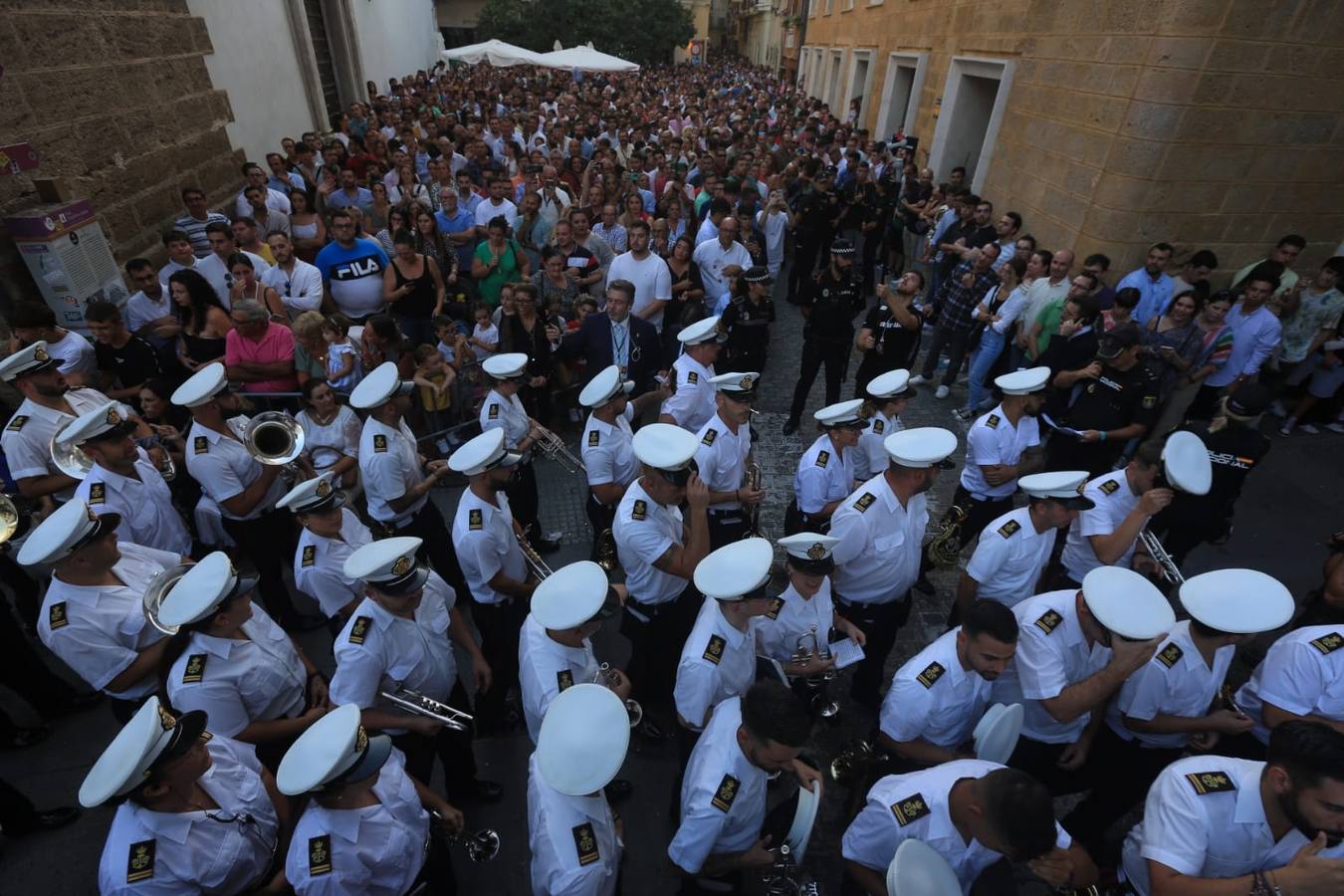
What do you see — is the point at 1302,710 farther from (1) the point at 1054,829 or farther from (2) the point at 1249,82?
(2) the point at 1249,82

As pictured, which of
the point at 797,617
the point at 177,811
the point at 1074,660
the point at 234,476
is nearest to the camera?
the point at 177,811

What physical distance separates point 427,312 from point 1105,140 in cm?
848

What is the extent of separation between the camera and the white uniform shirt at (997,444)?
4863 millimetres

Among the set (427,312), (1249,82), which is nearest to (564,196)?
(427,312)

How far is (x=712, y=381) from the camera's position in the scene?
513 cm

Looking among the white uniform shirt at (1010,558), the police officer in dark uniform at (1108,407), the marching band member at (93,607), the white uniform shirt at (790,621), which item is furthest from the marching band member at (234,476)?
the police officer in dark uniform at (1108,407)

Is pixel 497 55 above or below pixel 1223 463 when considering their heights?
above

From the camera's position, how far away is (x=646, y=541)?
3885 mm

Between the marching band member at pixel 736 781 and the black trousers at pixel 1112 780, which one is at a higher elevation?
the marching band member at pixel 736 781

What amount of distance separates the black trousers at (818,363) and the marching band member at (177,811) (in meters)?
5.99

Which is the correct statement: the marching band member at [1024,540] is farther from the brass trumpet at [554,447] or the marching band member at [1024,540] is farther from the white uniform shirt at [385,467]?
the white uniform shirt at [385,467]

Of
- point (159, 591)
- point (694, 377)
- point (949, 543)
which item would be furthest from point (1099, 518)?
point (159, 591)

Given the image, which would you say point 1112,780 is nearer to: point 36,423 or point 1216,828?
point 1216,828

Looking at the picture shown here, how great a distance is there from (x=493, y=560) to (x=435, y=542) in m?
1.41
